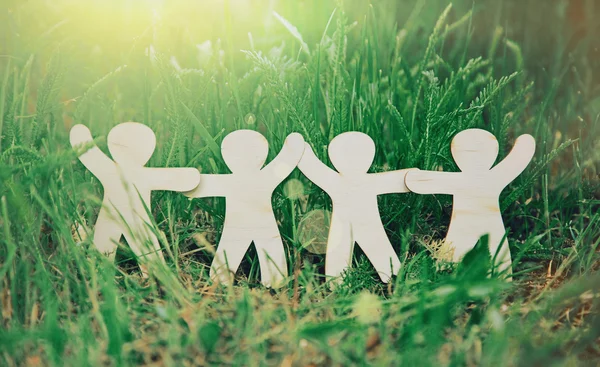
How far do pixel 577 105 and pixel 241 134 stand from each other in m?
0.97

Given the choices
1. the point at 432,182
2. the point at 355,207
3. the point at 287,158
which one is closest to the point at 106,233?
the point at 287,158

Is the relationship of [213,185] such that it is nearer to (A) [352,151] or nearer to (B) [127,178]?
(B) [127,178]

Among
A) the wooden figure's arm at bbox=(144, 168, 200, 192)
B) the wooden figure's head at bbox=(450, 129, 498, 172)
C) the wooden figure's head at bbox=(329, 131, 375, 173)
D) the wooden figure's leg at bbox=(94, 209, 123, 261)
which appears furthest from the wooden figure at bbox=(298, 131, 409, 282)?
the wooden figure's leg at bbox=(94, 209, 123, 261)

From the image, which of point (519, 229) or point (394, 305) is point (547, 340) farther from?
point (519, 229)

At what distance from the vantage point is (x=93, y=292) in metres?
0.85

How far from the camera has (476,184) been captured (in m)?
1.10

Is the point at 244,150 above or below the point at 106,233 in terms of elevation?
above

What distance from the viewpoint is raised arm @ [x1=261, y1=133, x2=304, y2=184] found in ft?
3.44

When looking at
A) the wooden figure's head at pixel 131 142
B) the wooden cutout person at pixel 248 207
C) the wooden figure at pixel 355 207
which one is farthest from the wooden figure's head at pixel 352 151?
the wooden figure's head at pixel 131 142

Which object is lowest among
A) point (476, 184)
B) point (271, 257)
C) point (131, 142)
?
point (271, 257)

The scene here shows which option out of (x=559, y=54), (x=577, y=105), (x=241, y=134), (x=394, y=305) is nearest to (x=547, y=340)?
(x=394, y=305)

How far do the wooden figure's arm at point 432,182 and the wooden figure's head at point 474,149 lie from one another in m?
0.03

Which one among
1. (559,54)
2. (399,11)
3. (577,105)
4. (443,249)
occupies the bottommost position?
(443,249)

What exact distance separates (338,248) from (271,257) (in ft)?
0.41
